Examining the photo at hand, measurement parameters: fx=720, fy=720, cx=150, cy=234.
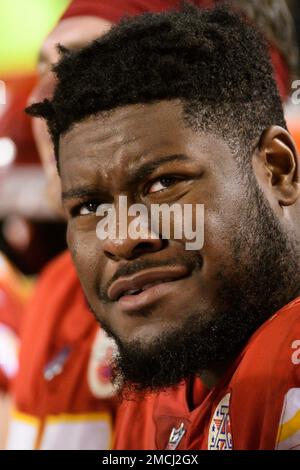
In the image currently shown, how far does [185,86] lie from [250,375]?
1.08ft

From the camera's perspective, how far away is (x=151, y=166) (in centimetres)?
79

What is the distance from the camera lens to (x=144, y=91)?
810 mm

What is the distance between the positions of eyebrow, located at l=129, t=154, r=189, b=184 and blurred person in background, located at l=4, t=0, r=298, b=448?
529 mm

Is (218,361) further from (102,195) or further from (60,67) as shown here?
(60,67)

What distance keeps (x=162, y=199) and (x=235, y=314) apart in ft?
0.50

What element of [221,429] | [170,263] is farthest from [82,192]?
[221,429]

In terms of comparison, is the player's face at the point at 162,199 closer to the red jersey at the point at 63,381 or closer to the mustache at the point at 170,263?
the mustache at the point at 170,263

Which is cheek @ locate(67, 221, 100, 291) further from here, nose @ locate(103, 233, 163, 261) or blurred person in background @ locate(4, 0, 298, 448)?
blurred person in background @ locate(4, 0, 298, 448)

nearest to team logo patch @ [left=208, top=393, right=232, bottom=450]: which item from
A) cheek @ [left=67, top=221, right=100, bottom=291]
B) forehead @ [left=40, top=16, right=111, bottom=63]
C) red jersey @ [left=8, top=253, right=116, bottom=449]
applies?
cheek @ [left=67, top=221, right=100, bottom=291]

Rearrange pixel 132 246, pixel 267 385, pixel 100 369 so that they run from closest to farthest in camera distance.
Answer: pixel 267 385
pixel 132 246
pixel 100 369

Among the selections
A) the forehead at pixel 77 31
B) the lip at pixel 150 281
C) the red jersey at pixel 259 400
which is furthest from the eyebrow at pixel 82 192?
the forehead at pixel 77 31

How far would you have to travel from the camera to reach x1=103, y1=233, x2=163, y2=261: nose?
30.9 inches

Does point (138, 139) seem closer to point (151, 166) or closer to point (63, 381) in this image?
point (151, 166)

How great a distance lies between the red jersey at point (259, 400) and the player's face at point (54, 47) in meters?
0.64
